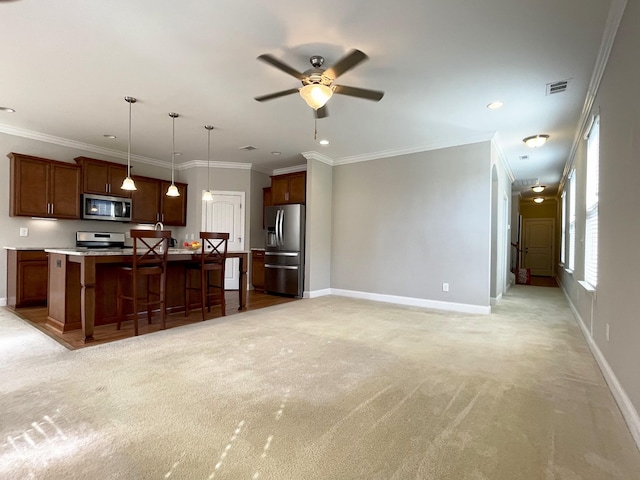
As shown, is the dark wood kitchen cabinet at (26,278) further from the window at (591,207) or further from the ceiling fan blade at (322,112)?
the window at (591,207)

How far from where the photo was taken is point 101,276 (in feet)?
12.1

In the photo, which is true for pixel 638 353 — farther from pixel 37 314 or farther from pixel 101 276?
pixel 37 314

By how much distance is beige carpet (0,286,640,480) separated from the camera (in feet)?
4.83

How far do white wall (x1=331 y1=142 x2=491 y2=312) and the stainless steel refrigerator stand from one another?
0.76 metres

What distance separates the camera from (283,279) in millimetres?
6047

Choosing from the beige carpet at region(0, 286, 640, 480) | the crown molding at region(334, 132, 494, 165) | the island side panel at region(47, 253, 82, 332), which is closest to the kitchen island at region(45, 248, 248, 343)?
the island side panel at region(47, 253, 82, 332)

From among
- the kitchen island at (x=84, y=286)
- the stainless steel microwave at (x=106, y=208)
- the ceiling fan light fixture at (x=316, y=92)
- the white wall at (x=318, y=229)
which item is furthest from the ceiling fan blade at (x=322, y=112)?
the stainless steel microwave at (x=106, y=208)

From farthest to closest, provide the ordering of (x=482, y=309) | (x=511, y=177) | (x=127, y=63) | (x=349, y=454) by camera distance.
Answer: (x=511, y=177), (x=482, y=309), (x=127, y=63), (x=349, y=454)

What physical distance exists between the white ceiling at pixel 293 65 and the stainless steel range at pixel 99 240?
1.64 metres

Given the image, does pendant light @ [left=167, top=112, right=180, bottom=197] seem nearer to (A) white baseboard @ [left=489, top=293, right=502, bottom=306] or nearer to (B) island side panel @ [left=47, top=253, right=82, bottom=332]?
(B) island side panel @ [left=47, top=253, right=82, bottom=332]

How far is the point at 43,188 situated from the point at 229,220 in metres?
2.95

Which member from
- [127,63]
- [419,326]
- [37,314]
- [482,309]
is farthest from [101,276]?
[482,309]

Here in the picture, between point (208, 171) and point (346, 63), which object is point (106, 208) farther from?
point (346, 63)

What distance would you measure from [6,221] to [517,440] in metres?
6.59
